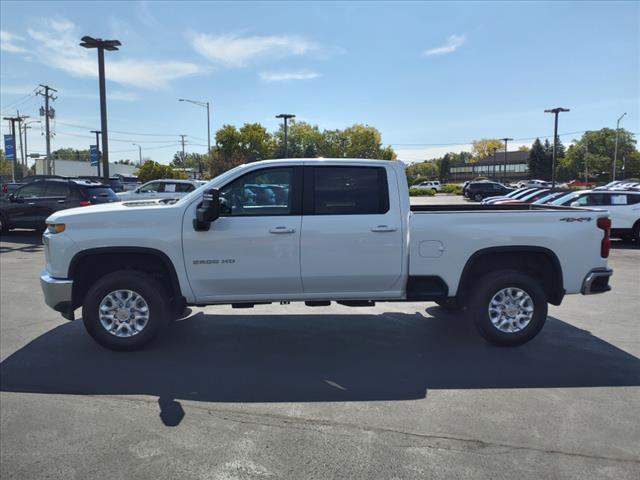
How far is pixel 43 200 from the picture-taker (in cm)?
1520

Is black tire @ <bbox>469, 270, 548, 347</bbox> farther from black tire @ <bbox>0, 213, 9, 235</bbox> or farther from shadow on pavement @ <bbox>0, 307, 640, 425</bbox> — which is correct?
black tire @ <bbox>0, 213, 9, 235</bbox>

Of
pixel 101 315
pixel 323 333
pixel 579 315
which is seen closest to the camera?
pixel 101 315

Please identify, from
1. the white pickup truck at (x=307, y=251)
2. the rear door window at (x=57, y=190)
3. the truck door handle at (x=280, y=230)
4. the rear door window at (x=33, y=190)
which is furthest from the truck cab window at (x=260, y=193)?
the rear door window at (x=33, y=190)

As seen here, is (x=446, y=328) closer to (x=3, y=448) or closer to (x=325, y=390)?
(x=325, y=390)

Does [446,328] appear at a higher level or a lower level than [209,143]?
lower

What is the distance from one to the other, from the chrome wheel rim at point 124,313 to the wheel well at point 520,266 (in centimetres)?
342

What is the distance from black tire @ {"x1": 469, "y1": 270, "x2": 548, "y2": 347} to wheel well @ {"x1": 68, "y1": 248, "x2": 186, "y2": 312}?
126 inches

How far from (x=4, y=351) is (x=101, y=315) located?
115 centimetres

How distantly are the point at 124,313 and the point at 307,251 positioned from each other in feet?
6.73

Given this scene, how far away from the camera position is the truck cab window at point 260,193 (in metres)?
5.38

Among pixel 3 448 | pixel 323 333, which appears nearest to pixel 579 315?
pixel 323 333

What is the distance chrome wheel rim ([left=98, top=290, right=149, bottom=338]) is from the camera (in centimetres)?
536

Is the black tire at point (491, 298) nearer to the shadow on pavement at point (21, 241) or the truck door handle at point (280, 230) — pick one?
the truck door handle at point (280, 230)

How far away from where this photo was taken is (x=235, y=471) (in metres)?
3.16
